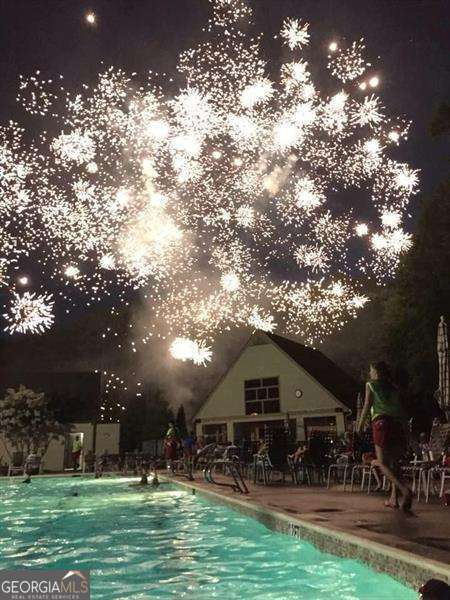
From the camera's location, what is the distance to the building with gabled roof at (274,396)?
27.8 metres

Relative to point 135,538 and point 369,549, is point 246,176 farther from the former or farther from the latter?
point 369,549

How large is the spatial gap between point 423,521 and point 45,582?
3825 mm

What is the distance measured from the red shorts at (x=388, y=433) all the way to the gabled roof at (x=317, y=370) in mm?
21203

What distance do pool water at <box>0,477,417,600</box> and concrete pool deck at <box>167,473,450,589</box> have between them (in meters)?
0.11

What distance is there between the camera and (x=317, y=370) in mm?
30391

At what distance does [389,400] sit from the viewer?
6652 mm

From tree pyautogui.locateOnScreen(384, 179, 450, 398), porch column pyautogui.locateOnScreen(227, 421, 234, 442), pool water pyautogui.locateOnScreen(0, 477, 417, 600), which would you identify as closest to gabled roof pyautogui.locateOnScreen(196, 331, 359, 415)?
porch column pyautogui.locateOnScreen(227, 421, 234, 442)

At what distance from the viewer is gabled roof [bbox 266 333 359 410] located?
92.7ft

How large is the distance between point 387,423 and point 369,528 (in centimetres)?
162

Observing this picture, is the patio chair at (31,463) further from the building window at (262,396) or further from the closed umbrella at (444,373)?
the closed umbrella at (444,373)

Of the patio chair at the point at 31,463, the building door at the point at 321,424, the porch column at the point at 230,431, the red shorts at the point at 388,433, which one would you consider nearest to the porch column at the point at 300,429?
the building door at the point at 321,424

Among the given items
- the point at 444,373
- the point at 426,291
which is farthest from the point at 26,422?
the point at 444,373

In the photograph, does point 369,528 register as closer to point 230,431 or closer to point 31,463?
point 31,463

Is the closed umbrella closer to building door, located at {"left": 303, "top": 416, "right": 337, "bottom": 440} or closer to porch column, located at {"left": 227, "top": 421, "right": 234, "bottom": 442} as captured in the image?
building door, located at {"left": 303, "top": 416, "right": 337, "bottom": 440}
